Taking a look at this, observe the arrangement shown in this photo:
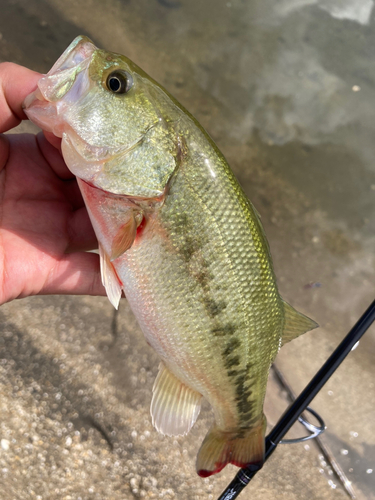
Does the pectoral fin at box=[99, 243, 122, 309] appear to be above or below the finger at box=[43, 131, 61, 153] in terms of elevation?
below

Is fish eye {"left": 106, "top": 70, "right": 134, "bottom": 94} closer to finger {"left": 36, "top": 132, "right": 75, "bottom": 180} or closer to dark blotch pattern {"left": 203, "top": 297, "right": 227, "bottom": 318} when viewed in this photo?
finger {"left": 36, "top": 132, "right": 75, "bottom": 180}

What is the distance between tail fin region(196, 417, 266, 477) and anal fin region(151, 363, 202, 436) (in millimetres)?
131

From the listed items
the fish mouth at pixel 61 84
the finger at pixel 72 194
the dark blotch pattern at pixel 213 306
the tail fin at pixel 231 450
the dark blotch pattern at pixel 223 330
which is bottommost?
the tail fin at pixel 231 450

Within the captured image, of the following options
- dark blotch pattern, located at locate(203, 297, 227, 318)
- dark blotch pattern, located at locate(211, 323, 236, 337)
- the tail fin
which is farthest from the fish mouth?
the tail fin

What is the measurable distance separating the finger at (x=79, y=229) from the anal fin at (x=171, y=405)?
0.70m

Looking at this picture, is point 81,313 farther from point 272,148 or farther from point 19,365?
point 272,148

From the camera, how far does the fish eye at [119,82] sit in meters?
1.16

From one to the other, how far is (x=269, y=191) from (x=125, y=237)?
2.51m

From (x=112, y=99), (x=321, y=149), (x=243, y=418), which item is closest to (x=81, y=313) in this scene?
(x=243, y=418)

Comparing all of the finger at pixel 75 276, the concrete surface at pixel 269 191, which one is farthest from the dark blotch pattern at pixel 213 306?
the concrete surface at pixel 269 191

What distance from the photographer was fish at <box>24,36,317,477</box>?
115 cm

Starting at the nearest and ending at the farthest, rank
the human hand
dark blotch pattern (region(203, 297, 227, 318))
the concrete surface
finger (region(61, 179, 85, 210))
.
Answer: dark blotch pattern (region(203, 297, 227, 318)) → the human hand → finger (region(61, 179, 85, 210)) → the concrete surface

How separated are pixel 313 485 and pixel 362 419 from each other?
794mm

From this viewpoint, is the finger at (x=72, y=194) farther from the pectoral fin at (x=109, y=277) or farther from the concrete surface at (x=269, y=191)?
the concrete surface at (x=269, y=191)
